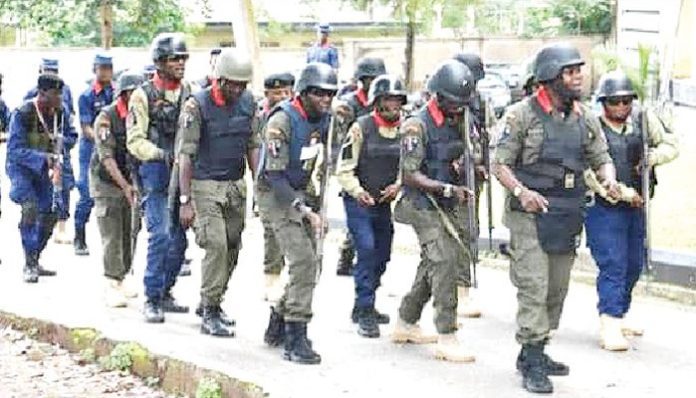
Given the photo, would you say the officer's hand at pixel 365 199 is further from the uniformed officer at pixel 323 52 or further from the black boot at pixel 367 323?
the uniformed officer at pixel 323 52

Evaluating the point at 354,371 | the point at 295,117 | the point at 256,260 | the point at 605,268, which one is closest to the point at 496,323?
the point at 605,268

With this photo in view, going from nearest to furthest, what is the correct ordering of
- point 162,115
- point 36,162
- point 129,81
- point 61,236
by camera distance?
1. point 162,115
2. point 129,81
3. point 36,162
4. point 61,236

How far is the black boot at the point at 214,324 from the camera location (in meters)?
9.59

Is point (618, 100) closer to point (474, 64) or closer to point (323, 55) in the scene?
point (474, 64)

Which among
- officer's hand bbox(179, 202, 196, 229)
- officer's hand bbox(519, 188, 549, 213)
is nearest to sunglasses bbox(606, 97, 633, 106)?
officer's hand bbox(519, 188, 549, 213)

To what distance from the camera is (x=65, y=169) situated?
43.4 feet

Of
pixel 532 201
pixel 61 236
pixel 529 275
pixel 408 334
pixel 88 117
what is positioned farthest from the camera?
pixel 61 236

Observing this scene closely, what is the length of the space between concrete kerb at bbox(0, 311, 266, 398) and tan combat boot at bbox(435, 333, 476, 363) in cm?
155

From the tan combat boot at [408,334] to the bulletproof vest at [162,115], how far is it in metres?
2.03

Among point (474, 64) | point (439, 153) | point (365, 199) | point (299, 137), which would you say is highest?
point (474, 64)

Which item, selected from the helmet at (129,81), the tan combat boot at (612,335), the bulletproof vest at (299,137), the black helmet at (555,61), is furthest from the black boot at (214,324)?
the black helmet at (555,61)

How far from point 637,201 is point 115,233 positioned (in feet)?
12.6

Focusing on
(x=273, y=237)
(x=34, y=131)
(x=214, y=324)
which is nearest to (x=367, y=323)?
(x=214, y=324)

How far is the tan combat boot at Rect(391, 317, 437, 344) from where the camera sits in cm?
948
